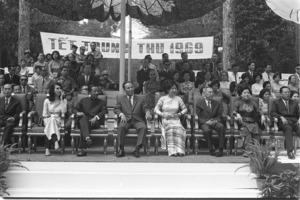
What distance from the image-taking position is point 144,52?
14.9 meters

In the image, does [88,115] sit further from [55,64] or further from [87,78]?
[55,64]

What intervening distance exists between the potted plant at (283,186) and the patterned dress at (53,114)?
375 centimetres

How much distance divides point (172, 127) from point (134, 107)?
0.90 m

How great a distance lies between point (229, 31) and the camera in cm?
1410

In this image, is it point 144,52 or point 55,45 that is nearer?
point 55,45

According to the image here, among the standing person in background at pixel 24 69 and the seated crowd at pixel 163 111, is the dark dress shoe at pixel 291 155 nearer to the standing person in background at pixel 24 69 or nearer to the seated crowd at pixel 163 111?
the seated crowd at pixel 163 111

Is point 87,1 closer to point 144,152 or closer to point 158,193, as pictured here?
point 144,152

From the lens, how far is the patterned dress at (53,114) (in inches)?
300

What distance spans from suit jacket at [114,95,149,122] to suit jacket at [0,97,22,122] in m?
1.89

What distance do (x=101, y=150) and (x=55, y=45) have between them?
21.7 feet

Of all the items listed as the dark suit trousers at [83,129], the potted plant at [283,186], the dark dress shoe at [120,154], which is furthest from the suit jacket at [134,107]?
the potted plant at [283,186]

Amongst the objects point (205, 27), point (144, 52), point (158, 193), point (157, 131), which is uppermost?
point (205, 27)

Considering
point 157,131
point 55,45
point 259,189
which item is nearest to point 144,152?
point 157,131

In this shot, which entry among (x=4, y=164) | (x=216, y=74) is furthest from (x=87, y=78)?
(x=4, y=164)
